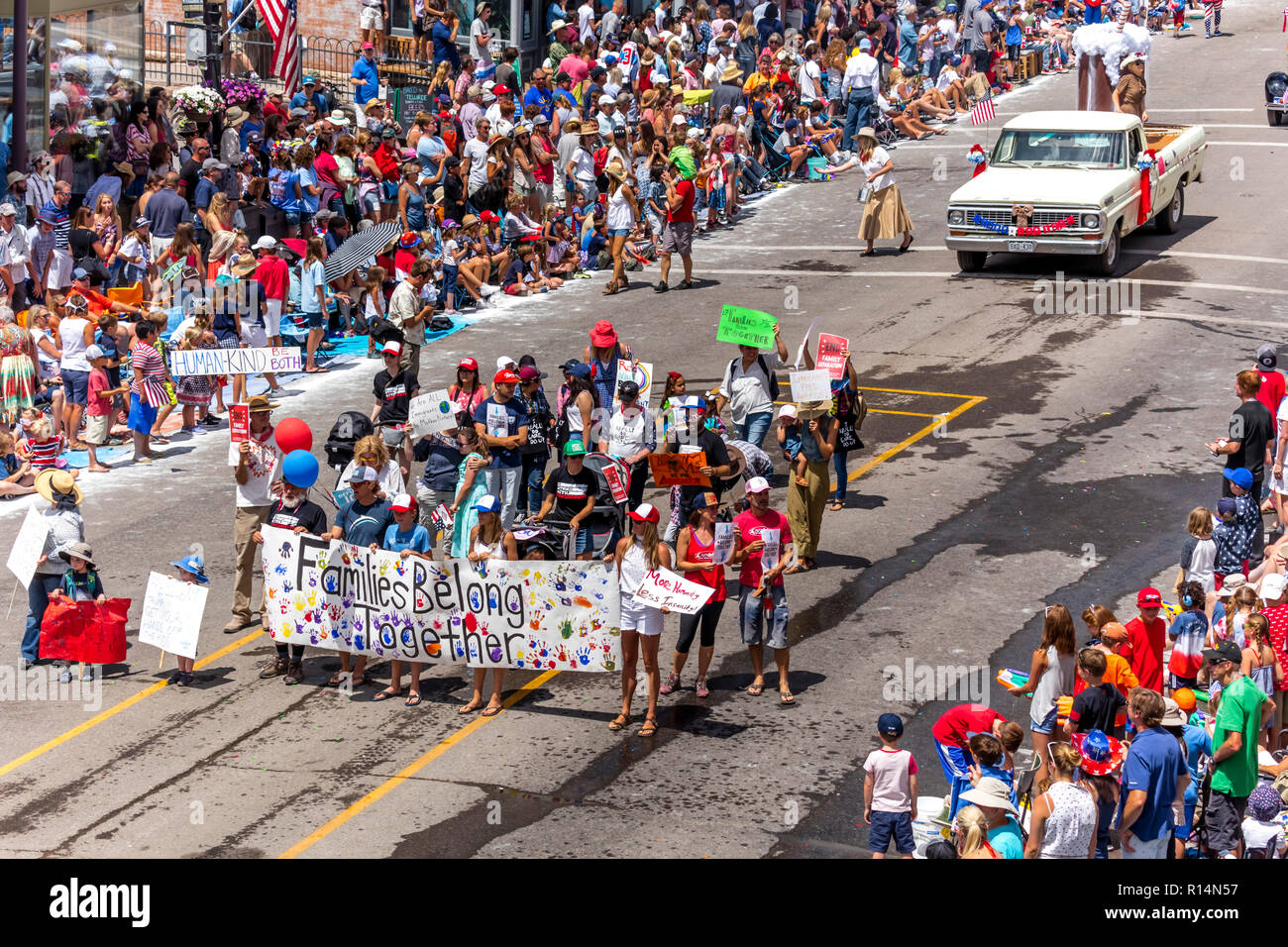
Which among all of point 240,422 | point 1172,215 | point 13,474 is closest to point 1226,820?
point 240,422

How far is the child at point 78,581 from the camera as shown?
13.4 metres

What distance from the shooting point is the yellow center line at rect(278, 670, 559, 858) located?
10.8m

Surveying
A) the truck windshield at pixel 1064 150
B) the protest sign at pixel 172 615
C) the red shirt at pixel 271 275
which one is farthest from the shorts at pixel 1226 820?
the truck windshield at pixel 1064 150

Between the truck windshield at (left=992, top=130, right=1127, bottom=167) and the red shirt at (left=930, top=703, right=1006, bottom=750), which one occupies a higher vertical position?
the truck windshield at (left=992, top=130, right=1127, bottom=167)

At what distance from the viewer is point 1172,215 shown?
28.0 metres

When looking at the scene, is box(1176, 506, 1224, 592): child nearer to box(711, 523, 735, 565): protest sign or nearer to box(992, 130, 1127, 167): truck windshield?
box(711, 523, 735, 565): protest sign

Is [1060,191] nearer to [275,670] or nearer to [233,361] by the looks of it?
[233,361]

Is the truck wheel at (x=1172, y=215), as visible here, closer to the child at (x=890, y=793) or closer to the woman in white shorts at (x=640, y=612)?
the woman in white shorts at (x=640, y=612)

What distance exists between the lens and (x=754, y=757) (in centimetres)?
1195

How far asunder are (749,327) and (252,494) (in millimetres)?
4909

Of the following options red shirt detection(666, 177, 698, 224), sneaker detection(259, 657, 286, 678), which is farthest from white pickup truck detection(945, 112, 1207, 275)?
sneaker detection(259, 657, 286, 678)

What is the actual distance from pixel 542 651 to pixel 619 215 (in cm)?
1362

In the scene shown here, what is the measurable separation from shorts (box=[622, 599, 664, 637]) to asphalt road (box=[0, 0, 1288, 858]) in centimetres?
74
